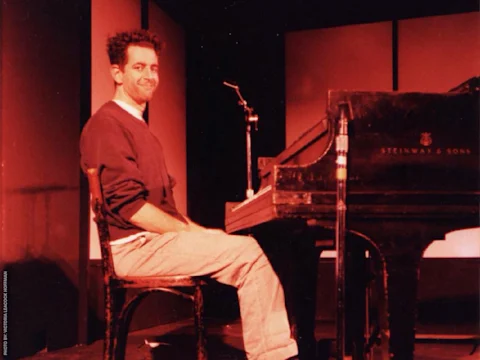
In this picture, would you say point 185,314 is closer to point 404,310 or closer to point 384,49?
point 384,49

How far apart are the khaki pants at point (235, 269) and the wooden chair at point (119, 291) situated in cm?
4

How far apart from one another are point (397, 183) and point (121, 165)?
1.01m

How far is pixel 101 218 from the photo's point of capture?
2332 mm

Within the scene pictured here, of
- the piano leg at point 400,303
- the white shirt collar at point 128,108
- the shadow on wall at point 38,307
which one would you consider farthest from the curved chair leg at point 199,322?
the shadow on wall at point 38,307

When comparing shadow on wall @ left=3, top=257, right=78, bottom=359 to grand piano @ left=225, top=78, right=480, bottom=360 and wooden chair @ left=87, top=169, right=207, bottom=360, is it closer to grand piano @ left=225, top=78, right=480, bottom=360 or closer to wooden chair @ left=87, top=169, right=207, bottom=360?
wooden chair @ left=87, top=169, right=207, bottom=360

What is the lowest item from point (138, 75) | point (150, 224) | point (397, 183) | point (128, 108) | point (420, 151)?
point (150, 224)

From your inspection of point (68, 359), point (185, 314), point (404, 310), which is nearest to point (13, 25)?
point (68, 359)

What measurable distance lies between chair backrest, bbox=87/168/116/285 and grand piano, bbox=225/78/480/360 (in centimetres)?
63

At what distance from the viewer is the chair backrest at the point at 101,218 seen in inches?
91.5

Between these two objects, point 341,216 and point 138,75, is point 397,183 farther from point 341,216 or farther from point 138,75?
point 138,75

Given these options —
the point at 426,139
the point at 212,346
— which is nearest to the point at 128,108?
the point at 426,139

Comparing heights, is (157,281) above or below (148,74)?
below

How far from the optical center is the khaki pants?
2146mm

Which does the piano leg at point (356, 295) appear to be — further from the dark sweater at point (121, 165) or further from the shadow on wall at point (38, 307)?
the shadow on wall at point (38, 307)
